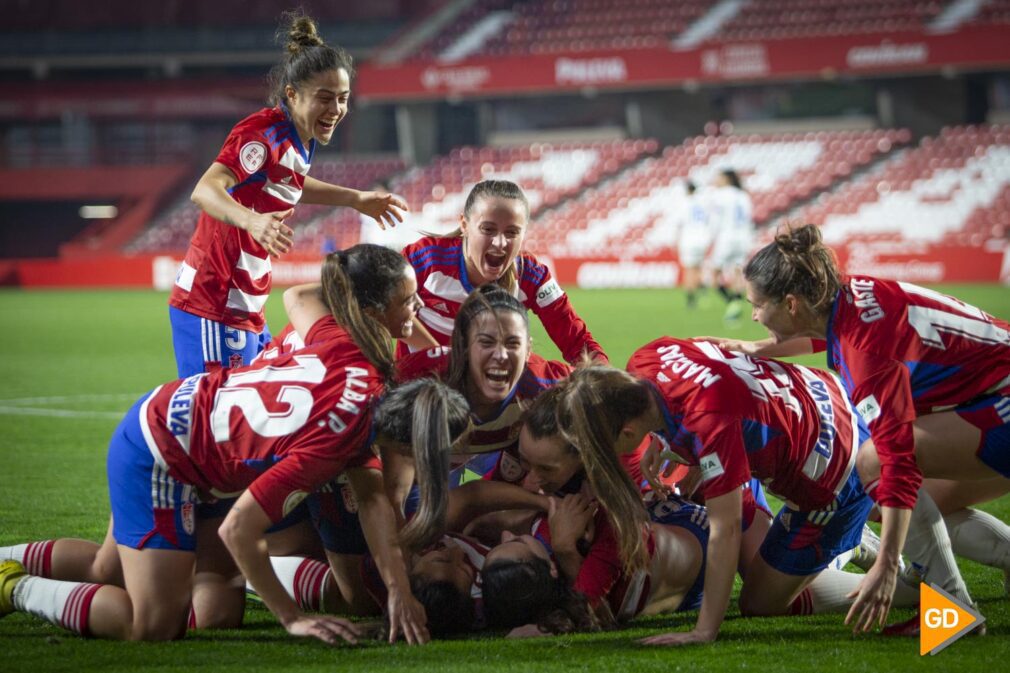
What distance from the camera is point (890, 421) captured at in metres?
4.02

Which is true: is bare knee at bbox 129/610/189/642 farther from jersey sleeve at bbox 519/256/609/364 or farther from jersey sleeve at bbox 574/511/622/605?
jersey sleeve at bbox 519/256/609/364

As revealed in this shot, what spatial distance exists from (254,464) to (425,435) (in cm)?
58

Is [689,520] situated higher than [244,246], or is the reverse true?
[244,246]

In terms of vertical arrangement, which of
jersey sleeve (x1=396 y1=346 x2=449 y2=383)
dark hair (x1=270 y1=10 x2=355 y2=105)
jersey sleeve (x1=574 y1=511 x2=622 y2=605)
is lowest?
jersey sleeve (x1=574 y1=511 x2=622 y2=605)

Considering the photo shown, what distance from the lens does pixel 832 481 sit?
14.6 feet

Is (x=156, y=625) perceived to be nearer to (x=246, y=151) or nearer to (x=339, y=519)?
(x=339, y=519)

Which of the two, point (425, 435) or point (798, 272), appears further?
point (798, 272)

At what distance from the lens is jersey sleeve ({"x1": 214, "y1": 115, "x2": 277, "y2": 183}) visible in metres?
5.45

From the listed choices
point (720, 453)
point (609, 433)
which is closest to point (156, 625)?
point (609, 433)

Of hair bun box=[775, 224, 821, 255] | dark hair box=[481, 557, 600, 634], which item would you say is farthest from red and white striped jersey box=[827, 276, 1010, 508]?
dark hair box=[481, 557, 600, 634]

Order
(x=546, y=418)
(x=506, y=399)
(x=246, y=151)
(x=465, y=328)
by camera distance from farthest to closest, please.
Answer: (x=246, y=151), (x=506, y=399), (x=465, y=328), (x=546, y=418)

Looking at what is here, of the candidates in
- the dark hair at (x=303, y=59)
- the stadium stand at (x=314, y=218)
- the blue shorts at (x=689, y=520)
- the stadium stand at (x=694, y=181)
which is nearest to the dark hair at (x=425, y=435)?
the blue shorts at (x=689, y=520)

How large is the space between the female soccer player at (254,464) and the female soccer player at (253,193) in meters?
1.30

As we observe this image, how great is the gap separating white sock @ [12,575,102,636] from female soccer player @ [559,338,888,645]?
1.68m
